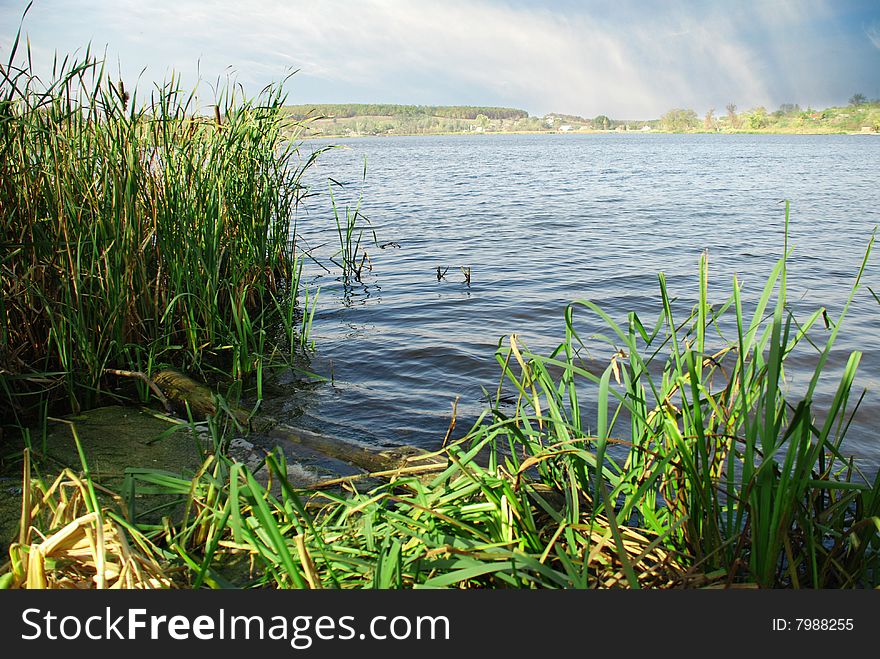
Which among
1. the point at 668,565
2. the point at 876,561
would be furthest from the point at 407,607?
the point at 876,561

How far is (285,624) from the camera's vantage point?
1669mm

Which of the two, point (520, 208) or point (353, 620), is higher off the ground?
point (520, 208)

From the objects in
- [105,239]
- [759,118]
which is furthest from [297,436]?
[759,118]

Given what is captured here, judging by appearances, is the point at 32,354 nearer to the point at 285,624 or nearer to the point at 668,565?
the point at 285,624

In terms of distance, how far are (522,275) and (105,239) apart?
6151mm

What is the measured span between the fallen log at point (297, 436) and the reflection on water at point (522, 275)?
503 mm

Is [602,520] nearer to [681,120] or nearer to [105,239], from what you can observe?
[105,239]

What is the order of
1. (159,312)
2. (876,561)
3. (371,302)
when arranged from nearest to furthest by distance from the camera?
(876,561) → (159,312) → (371,302)

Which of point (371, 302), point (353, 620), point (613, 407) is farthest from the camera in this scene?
point (371, 302)

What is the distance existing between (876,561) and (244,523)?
2091 mm

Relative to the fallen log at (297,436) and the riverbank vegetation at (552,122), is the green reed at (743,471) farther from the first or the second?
the riverbank vegetation at (552,122)

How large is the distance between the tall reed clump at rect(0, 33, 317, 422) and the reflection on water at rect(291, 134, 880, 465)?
1070 millimetres

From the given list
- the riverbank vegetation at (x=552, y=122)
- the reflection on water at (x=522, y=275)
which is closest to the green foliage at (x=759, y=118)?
the riverbank vegetation at (x=552, y=122)

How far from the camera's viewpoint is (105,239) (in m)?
3.77
